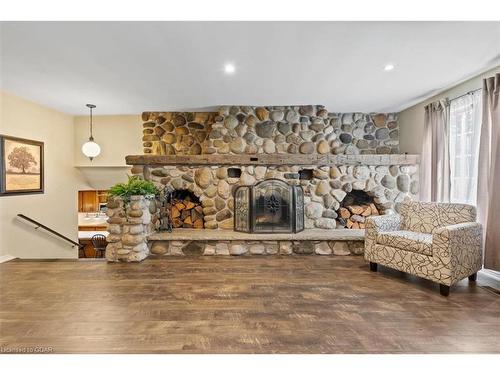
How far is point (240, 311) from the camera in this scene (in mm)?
2082

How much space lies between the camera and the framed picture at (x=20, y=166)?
3465mm

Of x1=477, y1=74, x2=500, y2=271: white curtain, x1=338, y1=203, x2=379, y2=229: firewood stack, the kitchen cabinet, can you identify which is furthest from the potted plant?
the kitchen cabinet

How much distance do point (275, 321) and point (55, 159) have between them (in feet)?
14.9

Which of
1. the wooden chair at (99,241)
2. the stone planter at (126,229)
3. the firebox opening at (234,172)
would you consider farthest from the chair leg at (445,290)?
the wooden chair at (99,241)

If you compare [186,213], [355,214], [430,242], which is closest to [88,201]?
[186,213]

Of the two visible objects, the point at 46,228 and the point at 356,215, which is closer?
the point at 46,228

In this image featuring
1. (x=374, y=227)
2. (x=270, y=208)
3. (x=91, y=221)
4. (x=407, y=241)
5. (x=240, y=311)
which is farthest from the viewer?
(x=91, y=221)

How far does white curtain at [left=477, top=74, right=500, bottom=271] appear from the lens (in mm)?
2531

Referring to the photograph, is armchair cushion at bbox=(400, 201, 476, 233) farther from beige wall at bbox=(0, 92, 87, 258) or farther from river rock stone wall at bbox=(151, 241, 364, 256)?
beige wall at bbox=(0, 92, 87, 258)

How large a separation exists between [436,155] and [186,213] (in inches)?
147

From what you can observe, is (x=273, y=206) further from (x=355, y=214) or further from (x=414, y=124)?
(x=414, y=124)

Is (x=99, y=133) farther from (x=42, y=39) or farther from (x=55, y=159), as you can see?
(x=42, y=39)

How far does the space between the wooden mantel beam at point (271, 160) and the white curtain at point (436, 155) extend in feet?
1.07

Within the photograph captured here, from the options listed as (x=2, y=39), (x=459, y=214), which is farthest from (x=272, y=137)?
(x=2, y=39)
